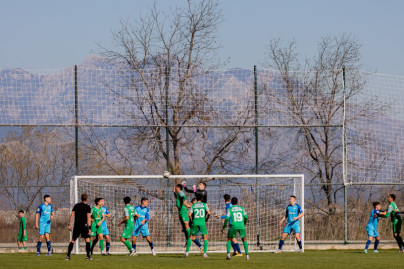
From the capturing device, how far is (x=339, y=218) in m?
26.7

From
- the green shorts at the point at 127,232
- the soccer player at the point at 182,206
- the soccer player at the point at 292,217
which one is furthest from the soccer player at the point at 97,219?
the soccer player at the point at 292,217

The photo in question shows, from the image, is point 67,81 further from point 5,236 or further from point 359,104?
point 359,104

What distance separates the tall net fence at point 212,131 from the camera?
2589 centimetres

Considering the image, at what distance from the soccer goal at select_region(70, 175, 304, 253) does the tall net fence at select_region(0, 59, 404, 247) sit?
2.37ft

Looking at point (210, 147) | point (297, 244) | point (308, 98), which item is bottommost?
point (297, 244)

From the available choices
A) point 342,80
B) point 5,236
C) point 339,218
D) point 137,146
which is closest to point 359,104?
point 342,80

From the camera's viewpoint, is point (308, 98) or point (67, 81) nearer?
point (67, 81)

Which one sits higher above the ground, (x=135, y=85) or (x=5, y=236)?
(x=135, y=85)

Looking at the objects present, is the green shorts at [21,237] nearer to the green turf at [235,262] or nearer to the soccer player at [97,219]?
the soccer player at [97,219]

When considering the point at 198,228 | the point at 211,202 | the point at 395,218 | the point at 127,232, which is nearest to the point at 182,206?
the point at 198,228

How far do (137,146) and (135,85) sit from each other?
2.13 m

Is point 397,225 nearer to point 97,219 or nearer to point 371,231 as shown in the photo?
point 371,231

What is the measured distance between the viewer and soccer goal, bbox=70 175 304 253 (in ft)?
83.5

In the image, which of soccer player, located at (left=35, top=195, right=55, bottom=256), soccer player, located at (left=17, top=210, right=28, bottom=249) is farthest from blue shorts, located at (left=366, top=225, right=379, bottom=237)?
soccer player, located at (left=17, top=210, right=28, bottom=249)
